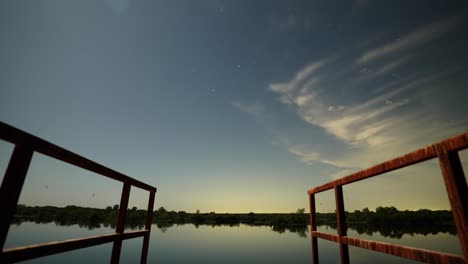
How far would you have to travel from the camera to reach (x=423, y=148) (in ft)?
4.90

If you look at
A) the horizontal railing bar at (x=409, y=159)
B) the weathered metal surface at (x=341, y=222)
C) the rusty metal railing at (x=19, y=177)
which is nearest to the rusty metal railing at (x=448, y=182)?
A: the horizontal railing bar at (x=409, y=159)

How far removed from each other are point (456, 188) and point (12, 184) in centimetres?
242

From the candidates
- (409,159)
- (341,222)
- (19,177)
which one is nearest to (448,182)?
(409,159)

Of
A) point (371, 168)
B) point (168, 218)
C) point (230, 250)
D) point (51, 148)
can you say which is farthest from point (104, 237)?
point (168, 218)

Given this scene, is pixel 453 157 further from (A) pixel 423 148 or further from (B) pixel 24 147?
(B) pixel 24 147

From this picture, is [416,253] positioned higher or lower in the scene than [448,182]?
lower

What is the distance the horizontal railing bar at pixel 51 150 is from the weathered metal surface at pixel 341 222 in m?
2.51

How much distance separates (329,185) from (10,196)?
305 cm

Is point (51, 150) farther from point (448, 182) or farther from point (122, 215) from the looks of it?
point (448, 182)

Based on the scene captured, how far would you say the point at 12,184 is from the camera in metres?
1.33

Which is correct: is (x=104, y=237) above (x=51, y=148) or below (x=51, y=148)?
below

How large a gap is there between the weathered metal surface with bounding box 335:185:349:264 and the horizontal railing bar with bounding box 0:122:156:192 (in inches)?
99.0

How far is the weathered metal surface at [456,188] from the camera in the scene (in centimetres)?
119

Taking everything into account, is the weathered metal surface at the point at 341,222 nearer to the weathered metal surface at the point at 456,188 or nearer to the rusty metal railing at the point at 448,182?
the rusty metal railing at the point at 448,182
